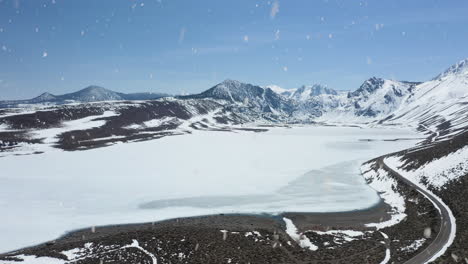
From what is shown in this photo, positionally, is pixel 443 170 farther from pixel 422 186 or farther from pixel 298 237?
pixel 298 237

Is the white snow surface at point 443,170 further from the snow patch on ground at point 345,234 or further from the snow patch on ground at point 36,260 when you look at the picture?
the snow patch on ground at point 36,260

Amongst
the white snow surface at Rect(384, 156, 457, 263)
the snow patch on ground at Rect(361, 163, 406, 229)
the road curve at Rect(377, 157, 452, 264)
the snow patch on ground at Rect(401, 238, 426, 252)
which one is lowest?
the snow patch on ground at Rect(361, 163, 406, 229)

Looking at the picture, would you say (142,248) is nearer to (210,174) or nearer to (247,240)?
(247,240)

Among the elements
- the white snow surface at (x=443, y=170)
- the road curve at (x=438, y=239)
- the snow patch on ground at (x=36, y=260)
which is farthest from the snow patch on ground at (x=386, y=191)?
the snow patch on ground at (x=36, y=260)

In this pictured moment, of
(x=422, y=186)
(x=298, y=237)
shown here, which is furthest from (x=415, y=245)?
(x=422, y=186)

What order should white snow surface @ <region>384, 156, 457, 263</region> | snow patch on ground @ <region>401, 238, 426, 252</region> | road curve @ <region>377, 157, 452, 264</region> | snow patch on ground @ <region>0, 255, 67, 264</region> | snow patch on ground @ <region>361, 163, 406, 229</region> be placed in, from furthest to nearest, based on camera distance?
snow patch on ground @ <region>361, 163, 406, 229</region>, snow patch on ground @ <region>401, 238, 426, 252</region>, snow patch on ground @ <region>0, 255, 67, 264</region>, white snow surface @ <region>384, 156, 457, 263</region>, road curve @ <region>377, 157, 452, 264</region>

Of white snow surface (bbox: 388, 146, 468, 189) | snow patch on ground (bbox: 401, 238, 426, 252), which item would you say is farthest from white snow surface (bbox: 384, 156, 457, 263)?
snow patch on ground (bbox: 401, 238, 426, 252)

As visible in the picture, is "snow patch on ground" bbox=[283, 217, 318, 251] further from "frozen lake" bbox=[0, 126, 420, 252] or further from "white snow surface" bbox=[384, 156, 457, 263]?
"white snow surface" bbox=[384, 156, 457, 263]

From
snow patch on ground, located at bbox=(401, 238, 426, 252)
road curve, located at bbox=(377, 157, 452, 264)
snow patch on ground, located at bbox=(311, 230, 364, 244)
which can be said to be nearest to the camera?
road curve, located at bbox=(377, 157, 452, 264)
